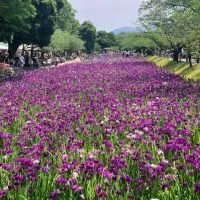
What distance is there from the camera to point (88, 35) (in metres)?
168

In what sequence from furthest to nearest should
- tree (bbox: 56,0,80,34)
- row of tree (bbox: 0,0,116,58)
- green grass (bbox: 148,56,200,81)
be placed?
tree (bbox: 56,0,80,34), row of tree (bbox: 0,0,116,58), green grass (bbox: 148,56,200,81)

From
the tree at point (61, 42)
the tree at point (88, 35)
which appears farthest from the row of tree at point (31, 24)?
the tree at point (88, 35)

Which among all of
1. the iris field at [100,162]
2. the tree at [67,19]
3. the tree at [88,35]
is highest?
the tree at [67,19]

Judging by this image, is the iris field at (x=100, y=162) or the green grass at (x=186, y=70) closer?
the iris field at (x=100, y=162)

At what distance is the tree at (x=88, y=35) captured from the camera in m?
168

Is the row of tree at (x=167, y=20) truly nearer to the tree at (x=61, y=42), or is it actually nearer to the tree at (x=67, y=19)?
the tree at (x=61, y=42)

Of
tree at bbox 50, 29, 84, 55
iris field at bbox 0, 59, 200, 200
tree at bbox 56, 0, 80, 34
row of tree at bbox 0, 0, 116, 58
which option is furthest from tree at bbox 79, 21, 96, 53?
iris field at bbox 0, 59, 200, 200

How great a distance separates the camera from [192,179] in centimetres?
575

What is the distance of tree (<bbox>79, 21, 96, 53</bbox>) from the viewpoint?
168 m

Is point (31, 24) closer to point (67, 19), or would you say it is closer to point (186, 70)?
point (186, 70)

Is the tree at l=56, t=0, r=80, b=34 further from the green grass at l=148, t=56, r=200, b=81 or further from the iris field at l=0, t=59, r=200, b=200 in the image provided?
the iris field at l=0, t=59, r=200, b=200

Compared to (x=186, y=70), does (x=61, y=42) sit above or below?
below

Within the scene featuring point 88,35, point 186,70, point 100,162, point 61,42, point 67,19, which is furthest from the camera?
point 88,35

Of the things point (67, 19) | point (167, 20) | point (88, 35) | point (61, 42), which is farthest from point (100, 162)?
point (88, 35)
